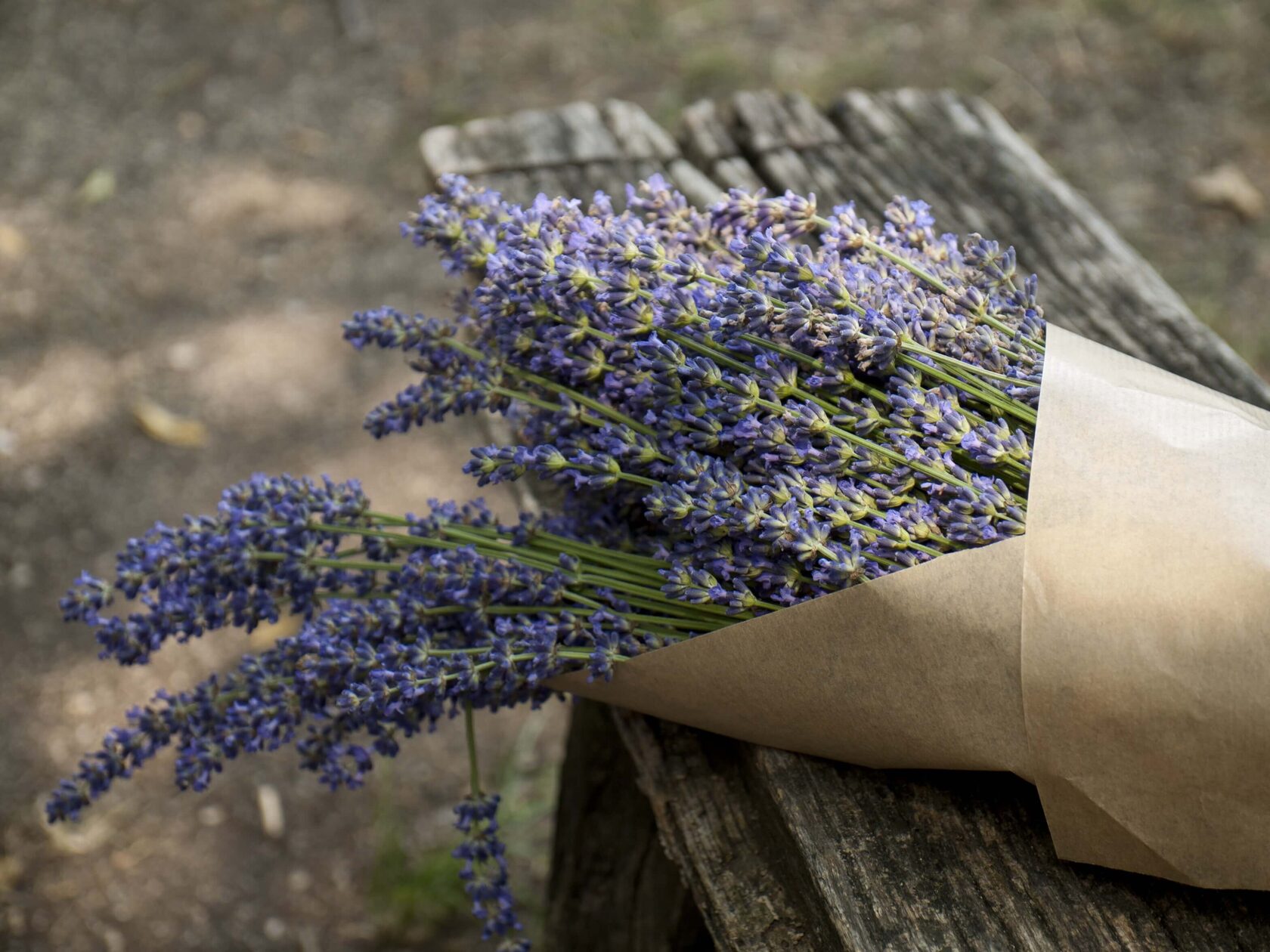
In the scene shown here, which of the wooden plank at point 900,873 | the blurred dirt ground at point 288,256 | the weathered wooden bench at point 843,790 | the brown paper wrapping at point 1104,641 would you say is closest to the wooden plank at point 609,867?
the weathered wooden bench at point 843,790

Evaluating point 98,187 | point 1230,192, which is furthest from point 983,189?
point 98,187

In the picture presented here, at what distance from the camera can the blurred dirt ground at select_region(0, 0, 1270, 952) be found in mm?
2133

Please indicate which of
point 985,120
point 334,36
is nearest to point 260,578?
point 985,120

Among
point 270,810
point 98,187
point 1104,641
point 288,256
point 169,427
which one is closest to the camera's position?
point 1104,641

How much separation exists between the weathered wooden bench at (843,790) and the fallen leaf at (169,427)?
4.87 ft

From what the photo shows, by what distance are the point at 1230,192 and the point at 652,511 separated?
2875 mm

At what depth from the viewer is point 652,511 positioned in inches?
33.9

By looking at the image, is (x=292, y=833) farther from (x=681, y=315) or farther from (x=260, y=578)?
(x=681, y=315)

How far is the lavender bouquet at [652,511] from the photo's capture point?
82cm

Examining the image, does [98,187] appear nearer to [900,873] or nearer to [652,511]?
[652,511]

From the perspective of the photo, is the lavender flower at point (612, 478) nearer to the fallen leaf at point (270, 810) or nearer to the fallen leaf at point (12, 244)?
the fallen leaf at point (270, 810)

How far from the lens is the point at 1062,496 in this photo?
76cm

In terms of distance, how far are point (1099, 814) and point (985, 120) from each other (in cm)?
111

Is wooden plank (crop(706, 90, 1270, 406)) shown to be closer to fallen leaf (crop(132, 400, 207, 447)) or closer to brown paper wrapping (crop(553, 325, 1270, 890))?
brown paper wrapping (crop(553, 325, 1270, 890))
